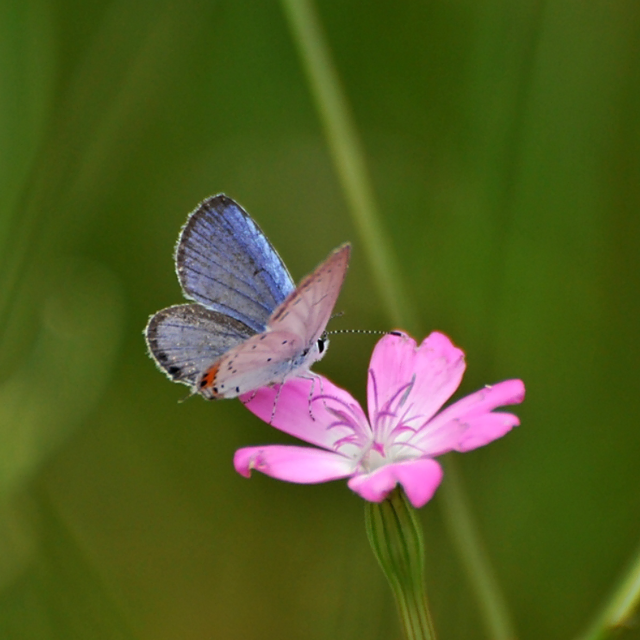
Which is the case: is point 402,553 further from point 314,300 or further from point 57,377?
point 57,377

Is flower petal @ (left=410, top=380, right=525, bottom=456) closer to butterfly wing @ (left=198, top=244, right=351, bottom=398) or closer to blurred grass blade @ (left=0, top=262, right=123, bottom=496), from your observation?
butterfly wing @ (left=198, top=244, right=351, bottom=398)

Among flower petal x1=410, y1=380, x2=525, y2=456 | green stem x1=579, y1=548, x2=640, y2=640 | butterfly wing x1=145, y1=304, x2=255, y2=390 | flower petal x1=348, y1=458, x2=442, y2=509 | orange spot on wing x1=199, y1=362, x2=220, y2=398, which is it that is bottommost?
green stem x1=579, y1=548, x2=640, y2=640

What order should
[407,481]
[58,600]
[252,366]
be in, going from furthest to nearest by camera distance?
[58,600] → [252,366] → [407,481]

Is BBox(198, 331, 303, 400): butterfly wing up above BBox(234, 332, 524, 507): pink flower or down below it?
above

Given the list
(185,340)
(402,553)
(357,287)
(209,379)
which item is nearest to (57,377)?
(185,340)

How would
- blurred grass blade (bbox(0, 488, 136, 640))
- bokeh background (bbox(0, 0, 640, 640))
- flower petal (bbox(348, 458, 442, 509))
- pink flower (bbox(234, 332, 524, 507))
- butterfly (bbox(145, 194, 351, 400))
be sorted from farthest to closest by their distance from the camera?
bokeh background (bbox(0, 0, 640, 640)) → blurred grass blade (bbox(0, 488, 136, 640)) → butterfly (bbox(145, 194, 351, 400)) → pink flower (bbox(234, 332, 524, 507)) → flower petal (bbox(348, 458, 442, 509))

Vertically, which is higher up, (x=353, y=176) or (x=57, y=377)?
(x=353, y=176)

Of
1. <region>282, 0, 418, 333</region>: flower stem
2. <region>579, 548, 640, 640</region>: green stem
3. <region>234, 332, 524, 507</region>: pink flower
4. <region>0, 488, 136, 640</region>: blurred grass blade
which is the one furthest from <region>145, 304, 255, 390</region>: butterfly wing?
<region>579, 548, 640, 640</region>: green stem
